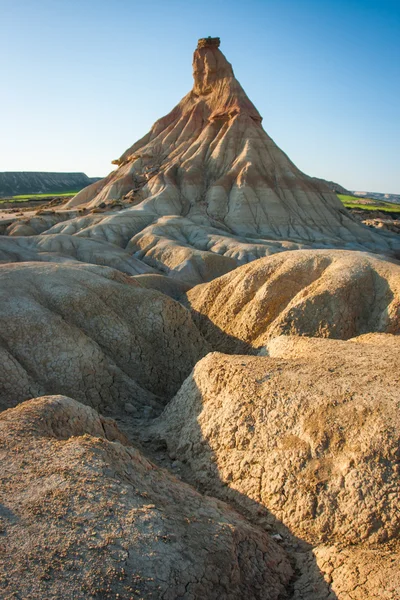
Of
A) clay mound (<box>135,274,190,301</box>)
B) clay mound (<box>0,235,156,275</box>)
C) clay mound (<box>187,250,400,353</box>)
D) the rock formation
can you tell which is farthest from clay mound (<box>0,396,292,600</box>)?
the rock formation

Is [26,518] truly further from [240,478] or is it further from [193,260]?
[193,260]

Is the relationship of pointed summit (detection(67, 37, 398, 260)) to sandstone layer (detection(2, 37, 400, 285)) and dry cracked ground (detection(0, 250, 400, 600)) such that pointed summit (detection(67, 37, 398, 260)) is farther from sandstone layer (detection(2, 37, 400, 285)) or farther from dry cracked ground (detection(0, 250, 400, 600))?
dry cracked ground (detection(0, 250, 400, 600))

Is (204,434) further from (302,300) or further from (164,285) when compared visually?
(164,285)

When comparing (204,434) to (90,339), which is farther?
(90,339)

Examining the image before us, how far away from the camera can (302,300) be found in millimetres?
12297

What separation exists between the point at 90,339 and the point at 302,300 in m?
5.10

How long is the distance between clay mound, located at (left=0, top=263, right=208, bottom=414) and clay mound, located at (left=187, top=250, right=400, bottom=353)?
4.74 feet

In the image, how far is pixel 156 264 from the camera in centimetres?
2978

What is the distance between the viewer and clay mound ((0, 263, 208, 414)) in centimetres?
988

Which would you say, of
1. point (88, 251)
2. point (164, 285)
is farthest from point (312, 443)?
point (88, 251)

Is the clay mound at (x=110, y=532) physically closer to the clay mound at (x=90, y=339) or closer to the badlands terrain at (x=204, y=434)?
the badlands terrain at (x=204, y=434)

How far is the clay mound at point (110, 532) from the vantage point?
4039mm

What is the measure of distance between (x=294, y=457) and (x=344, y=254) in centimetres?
857

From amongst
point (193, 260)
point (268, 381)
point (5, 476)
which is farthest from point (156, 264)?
point (5, 476)
